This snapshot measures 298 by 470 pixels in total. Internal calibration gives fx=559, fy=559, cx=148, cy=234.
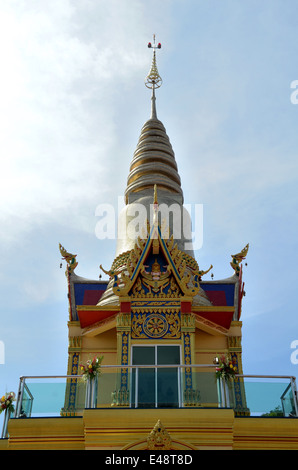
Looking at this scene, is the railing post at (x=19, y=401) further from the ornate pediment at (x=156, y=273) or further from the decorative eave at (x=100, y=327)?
the decorative eave at (x=100, y=327)

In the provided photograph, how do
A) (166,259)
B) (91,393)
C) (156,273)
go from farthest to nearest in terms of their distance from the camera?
(166,259) → (156,273) → (91,393)

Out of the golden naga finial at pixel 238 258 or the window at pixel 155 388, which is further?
the golden naga finial at pixel 238 258

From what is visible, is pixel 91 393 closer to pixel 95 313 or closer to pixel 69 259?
pixel 95 313

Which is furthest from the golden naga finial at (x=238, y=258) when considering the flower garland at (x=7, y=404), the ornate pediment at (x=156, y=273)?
the flower garland at (x=7, y=404)

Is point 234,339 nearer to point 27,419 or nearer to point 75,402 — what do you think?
point 75,402

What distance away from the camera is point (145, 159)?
91.8ft

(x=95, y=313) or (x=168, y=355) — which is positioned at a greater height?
(x=95, y=313)

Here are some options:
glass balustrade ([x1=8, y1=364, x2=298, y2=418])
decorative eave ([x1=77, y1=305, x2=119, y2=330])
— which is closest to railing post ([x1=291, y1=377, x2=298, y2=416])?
glass balustrade ([x1=8, y1=364, x2=298, y2=418])

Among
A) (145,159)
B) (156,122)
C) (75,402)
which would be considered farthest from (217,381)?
(156,122)

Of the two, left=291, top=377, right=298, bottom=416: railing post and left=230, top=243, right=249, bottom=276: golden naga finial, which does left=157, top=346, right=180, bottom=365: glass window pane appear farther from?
left=230, top=243, right=249, bottom=276: golden naga finial

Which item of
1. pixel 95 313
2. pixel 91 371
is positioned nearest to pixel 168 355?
pixel 95 313

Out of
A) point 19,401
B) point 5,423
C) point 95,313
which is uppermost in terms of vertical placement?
point 95,313
